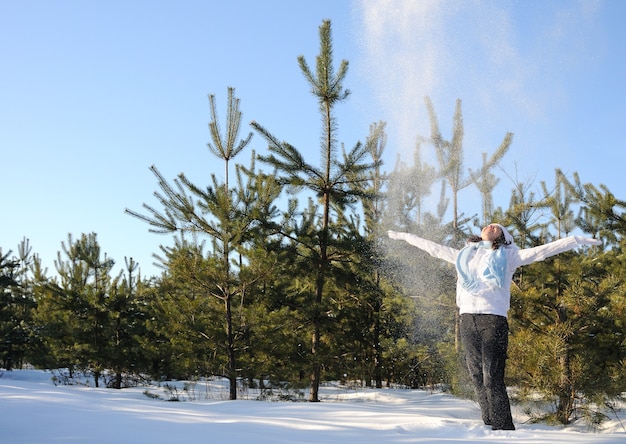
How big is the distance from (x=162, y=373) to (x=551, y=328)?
1263 centimetres


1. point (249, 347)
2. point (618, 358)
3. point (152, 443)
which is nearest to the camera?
point (152, 443)

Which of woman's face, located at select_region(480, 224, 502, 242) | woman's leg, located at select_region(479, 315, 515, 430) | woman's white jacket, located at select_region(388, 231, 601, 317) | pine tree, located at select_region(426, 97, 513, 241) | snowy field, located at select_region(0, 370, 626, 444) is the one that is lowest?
snowy field, located at select_region(0, 370, 626, 444)

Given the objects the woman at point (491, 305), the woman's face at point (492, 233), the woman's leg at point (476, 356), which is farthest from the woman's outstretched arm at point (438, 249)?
the woman's leg at point (476, 356)

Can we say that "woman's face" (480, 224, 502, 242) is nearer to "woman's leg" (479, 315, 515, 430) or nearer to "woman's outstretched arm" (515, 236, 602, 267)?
"woman's outstretched arm" (515, 236, 602, 267)

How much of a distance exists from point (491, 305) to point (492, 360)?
496 millimetres

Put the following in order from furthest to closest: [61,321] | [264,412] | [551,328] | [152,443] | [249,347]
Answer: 1. [61,321]
2. [249,347]
3. [551,328]
4. [264,412]
5. [152,443]

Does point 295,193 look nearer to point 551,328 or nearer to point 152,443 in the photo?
point 551,328

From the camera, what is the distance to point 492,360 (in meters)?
5.01

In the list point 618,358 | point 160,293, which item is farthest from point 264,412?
point 160,293

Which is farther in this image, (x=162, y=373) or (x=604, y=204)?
(x=162, y=373)

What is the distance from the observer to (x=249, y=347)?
33.7 ft

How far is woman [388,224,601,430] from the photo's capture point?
498 cm

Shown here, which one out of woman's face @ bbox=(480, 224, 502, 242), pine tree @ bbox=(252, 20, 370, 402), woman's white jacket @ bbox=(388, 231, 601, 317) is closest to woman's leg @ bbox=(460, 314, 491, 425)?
woman's white jacket @ bbox=(388, 231, 601, 317)

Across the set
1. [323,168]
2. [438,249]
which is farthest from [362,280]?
[438,249]
